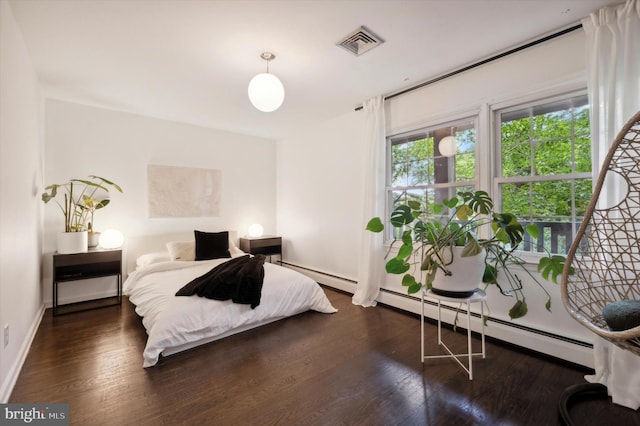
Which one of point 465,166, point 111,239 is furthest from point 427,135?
point 111,239

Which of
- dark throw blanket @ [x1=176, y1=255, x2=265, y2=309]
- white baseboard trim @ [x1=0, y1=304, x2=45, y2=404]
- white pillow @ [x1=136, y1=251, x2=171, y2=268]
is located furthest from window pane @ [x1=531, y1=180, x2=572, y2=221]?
white pillow @ [x1=136, y1=251, x2=171, y2=268]

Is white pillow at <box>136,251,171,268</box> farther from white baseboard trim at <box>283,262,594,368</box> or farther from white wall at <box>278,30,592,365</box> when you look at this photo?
white baseboard trim at <box>283,262,594,368</box>

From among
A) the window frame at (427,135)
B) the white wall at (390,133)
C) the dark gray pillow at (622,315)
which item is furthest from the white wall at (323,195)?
the dark gray pillow at (622,315)

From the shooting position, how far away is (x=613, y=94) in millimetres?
1822

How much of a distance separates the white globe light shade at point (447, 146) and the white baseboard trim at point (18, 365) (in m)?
3.89

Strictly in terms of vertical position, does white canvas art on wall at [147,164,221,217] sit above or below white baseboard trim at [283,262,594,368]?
above

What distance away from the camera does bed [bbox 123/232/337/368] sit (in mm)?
2229

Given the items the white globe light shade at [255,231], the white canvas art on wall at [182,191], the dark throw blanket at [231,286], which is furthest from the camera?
the white globe light shade at [255,231]

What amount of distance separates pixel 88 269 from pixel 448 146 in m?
4.48

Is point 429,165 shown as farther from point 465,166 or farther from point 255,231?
point 255,231

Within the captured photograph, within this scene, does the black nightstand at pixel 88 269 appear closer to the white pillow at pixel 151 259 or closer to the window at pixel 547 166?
the white pillow at pixel 151 259

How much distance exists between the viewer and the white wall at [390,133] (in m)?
2.17

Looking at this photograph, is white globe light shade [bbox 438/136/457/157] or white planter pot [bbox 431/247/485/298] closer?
white planter pot [bbox 431/247/485/298]

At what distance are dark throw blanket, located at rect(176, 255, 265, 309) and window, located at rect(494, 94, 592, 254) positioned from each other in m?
2.39
